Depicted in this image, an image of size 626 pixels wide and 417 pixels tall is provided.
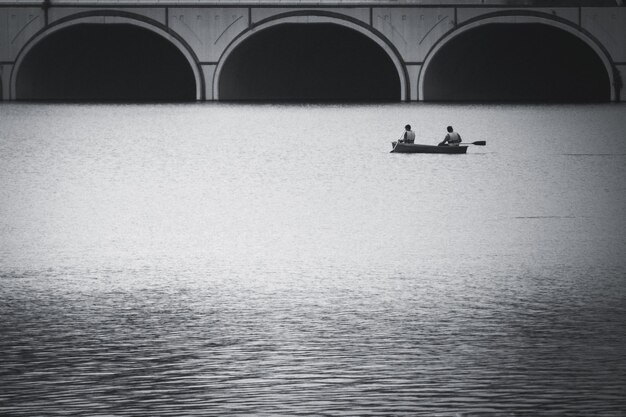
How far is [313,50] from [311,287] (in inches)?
2159

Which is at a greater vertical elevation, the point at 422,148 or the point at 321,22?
the point at 321,22

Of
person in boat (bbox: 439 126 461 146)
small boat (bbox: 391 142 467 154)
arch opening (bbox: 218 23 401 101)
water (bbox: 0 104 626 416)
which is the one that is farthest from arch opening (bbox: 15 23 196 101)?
water (bbox: 0 104 626 416)

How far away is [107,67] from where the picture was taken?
6544 centimetres

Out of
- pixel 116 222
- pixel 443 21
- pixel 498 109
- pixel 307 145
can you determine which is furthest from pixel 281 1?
pixel 116 222


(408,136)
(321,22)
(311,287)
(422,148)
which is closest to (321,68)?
(321,22)

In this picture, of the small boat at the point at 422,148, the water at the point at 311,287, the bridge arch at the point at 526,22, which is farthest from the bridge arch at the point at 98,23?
the water at the point at 311,287

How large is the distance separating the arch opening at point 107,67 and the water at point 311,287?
3589cm

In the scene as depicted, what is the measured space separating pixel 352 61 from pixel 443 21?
9846 mm

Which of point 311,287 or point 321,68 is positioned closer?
point 311,287

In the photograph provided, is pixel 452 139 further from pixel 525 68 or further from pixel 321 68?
pixel 321 68

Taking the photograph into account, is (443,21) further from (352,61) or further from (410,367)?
(410,367)

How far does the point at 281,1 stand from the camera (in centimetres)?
5841

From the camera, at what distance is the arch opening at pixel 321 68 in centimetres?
6481

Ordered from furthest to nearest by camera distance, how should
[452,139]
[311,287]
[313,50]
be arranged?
[313,50] → [452,139] → [311,287]
